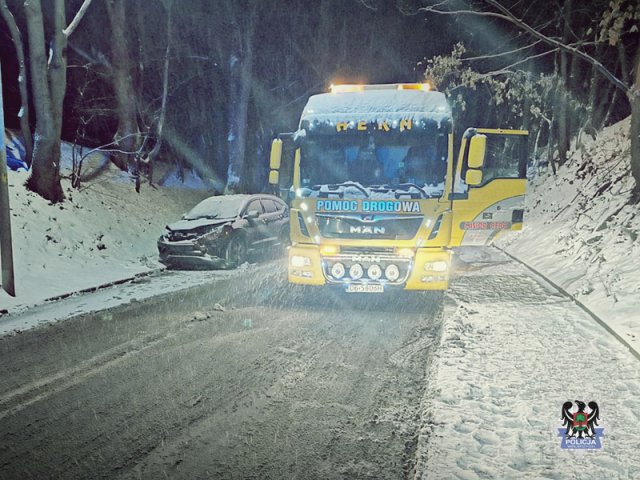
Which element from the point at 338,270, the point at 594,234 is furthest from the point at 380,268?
the point at 594,234

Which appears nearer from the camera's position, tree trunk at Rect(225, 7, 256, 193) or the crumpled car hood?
the crumpled car hood

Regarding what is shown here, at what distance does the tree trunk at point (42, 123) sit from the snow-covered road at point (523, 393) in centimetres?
1081

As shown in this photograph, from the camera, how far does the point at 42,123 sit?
42.7 ft

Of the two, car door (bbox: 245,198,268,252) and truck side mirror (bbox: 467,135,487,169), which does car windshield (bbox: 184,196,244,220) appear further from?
truck side mirror (bbox: 467,135,487,169)

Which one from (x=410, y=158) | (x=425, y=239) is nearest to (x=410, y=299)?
(x=425, y=239)

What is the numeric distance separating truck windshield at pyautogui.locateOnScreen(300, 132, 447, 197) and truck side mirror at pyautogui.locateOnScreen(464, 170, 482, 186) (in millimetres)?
383

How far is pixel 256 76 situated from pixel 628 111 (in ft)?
59.3

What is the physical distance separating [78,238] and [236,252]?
4.10 meters

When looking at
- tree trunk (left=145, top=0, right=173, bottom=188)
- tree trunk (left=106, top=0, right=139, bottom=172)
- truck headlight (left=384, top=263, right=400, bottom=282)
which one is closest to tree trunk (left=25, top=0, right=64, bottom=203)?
tree trunk (left=106, top=0, right=139, bottom=172)

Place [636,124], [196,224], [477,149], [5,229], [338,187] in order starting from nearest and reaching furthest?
1. [477,149]
2. [338,187]
3. [5,229]
4. [636,124]
5. [196,224]

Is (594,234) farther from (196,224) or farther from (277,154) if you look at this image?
(196,224)

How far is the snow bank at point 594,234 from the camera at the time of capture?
787cm

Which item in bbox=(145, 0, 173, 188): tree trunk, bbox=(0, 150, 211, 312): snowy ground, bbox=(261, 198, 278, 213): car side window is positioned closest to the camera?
bbox=(0, 150, 211, 312): snowy ground

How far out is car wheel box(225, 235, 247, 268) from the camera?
12.6m
